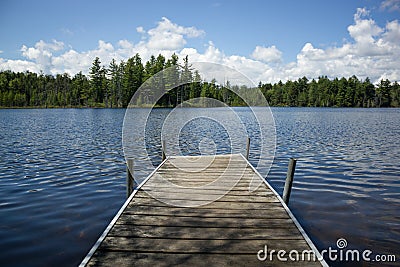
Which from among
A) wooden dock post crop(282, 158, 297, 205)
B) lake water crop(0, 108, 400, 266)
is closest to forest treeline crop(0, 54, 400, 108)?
lake water crop(0, 108, 400, 266)

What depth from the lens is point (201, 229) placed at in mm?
5160

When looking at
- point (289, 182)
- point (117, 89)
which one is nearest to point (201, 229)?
point (289, 182)

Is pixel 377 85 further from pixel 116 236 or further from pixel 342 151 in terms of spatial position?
pixel 116 236

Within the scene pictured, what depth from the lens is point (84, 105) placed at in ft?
314

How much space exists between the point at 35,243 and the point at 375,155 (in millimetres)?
16635

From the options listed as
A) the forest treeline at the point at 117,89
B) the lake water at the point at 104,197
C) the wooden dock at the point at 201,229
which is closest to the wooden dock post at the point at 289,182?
the wooden dock at the point at 201,229

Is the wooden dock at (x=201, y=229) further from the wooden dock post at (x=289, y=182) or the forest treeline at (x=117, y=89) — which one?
the forest treeline at (x=117, y=89)

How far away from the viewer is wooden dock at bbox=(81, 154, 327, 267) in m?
4.16

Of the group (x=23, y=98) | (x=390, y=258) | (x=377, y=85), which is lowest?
(x=390, y=258)

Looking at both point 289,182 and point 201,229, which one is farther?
point 289,182

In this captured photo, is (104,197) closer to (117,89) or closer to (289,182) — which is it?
(289,182)

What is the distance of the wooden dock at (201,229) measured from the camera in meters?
4.16

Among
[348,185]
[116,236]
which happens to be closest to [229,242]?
[116,236]

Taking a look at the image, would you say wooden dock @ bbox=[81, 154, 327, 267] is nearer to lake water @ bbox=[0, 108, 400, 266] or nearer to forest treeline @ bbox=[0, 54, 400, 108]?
lake water @ bbox=[0, 108, 400, 266]
